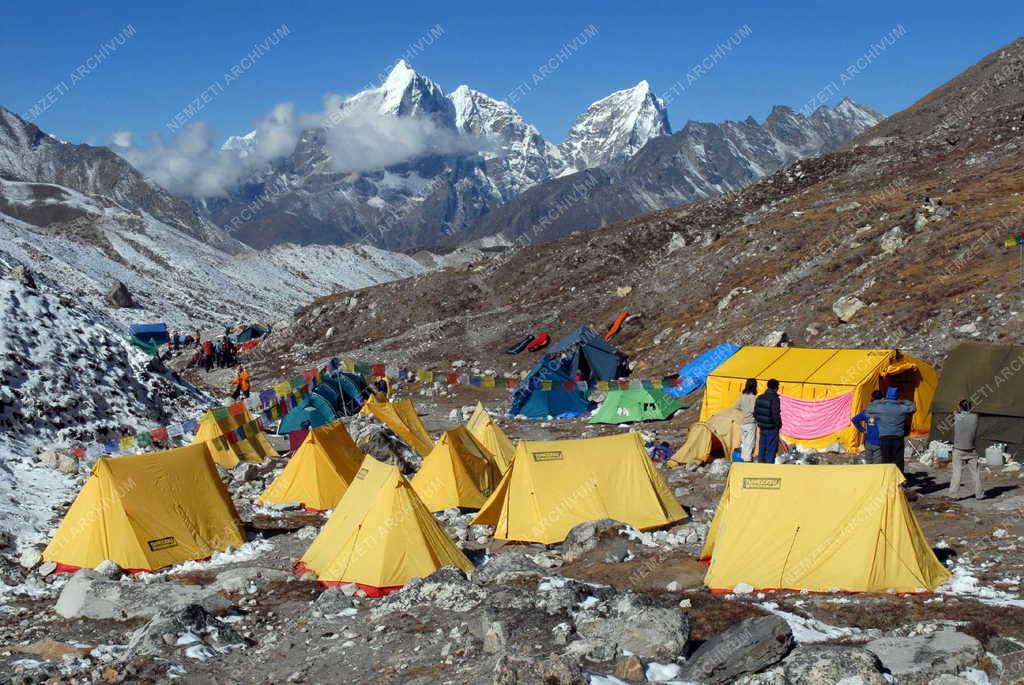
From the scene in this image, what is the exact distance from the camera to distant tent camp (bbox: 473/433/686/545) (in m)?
17.3

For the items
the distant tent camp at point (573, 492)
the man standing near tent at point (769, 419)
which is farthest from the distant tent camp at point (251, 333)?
the man standing near tent at point (769, 419)

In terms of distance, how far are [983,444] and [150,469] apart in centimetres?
1646

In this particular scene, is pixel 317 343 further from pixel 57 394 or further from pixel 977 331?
pixel 977 331

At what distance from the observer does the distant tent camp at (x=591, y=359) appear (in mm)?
40969

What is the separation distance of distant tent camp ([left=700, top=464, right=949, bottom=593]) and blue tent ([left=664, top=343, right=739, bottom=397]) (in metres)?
20.6

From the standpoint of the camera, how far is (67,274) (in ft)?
270

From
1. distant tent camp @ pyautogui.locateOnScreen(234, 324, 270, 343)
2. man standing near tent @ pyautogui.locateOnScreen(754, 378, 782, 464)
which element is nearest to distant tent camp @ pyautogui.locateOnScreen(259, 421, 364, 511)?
man standing near tent @ pyautogui.locateOnScreen(754, 378, 782, 464)

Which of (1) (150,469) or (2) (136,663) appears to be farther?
(1) (150,469)

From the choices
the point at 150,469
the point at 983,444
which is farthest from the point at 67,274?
the point at 983,444

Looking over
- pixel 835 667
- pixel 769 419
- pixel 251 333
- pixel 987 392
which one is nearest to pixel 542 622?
pixel 835 667

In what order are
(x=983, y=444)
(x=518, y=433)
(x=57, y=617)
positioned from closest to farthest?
(x=57, y=617) < (x=983, y=444) < (x=518, y=433)

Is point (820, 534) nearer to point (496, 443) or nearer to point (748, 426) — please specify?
point (748, 426)

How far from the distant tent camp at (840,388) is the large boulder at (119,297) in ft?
Result: 213

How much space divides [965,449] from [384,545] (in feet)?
32.4
